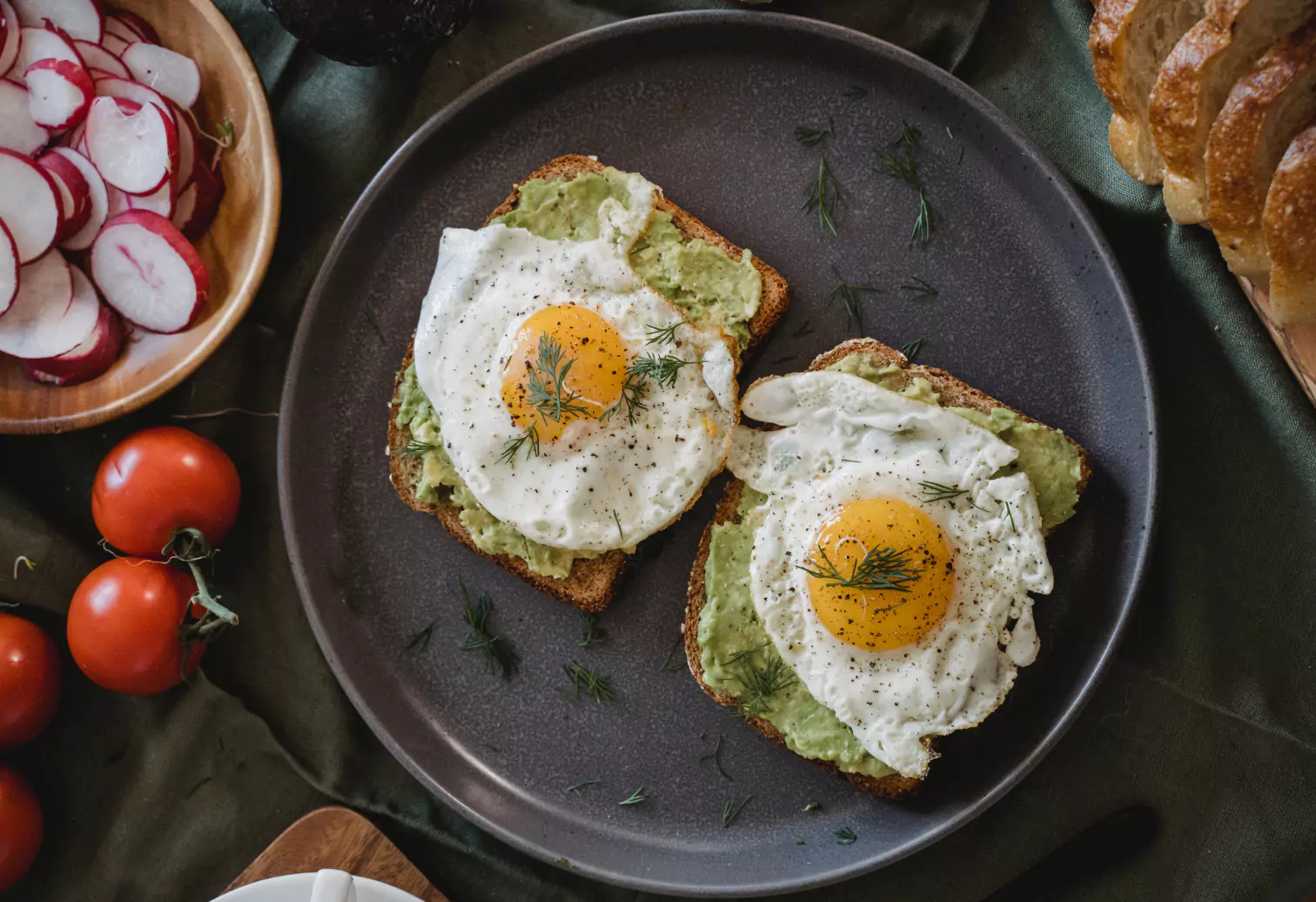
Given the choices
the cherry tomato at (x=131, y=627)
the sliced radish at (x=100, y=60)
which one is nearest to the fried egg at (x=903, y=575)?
the cherry tomato at (x=131, y=627)

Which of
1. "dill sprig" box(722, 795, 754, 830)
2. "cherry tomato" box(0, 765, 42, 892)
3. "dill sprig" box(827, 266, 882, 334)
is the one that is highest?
"dill sprig" box(827, 266, 882, 334)

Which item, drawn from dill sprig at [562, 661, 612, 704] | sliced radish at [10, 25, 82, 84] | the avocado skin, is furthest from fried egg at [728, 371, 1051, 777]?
sliced radish at [10, 25, 82, 84]

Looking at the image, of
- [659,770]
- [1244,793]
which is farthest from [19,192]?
[1244,793]

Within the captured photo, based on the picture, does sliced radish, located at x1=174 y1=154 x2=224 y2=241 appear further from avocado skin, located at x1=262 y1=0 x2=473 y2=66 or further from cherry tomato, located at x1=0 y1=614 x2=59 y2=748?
cherry tomato, located at x1=0 y1=614 x2=59 y2=748

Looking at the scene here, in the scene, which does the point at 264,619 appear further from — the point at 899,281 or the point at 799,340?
the point at 899,281

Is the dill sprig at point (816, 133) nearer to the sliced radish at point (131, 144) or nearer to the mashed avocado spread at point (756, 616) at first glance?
the mashed avocado spread at point (756, 616)

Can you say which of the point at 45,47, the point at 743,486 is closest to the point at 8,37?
the point at 45,47

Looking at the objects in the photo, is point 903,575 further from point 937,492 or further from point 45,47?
point 45,47
